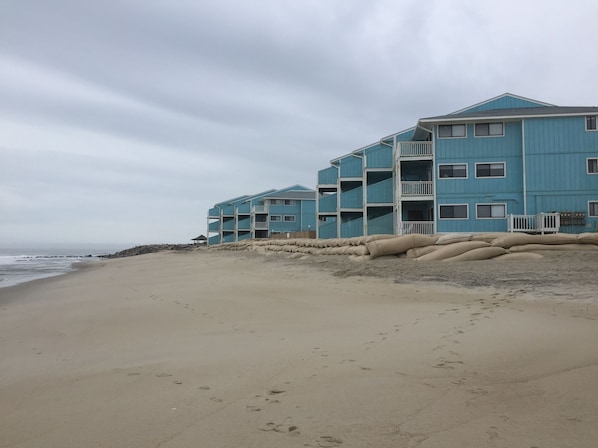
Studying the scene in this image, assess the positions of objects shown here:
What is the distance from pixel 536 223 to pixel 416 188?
6.34 m

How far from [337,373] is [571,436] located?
1.70 m

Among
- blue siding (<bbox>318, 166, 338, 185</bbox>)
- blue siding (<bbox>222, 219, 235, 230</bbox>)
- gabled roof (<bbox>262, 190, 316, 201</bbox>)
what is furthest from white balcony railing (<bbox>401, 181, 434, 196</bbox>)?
blue siding (<bbox>222, 219, 235, 230</bbox>)

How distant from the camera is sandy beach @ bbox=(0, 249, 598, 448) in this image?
264 centimetres

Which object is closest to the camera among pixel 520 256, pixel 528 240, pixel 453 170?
pixel 520 256

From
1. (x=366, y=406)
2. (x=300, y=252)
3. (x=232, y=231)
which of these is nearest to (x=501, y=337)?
(x=366, y=406)

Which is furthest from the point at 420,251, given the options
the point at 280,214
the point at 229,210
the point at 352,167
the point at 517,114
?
the point at 229,210

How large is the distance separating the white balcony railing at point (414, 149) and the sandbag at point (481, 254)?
13.7 m

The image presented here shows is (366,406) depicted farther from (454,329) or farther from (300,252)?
(300,252)

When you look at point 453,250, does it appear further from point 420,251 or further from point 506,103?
point 506,103

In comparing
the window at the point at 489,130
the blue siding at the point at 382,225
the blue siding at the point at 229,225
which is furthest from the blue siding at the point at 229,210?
the window at the point at 489,130

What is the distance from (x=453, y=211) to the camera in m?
24.3

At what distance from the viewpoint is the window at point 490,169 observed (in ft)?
79.2

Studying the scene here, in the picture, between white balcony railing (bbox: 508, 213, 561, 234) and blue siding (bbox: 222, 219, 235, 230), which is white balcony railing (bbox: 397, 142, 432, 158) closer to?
white balcony railing (bbox: 508, 213, 561, 234)

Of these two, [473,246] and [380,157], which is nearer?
[473,246]
